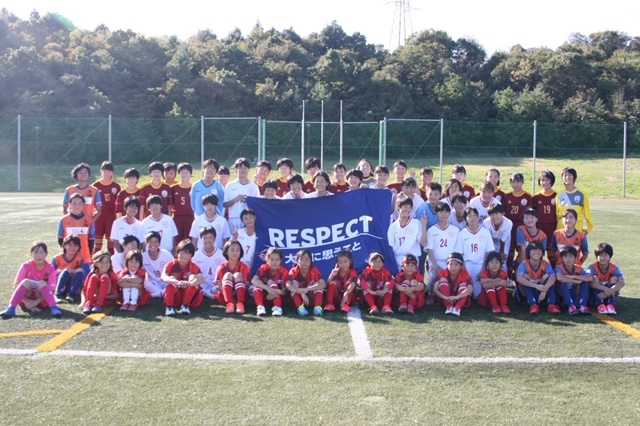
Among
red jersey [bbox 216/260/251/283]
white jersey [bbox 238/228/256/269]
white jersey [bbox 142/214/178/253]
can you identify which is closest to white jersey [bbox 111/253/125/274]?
white jersey [bbox 142/214/178/253]

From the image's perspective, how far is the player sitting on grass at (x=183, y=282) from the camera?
6.21 metres

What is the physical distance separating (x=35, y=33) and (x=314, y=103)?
19.6m

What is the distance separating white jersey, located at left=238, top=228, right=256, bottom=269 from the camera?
7.07 meters

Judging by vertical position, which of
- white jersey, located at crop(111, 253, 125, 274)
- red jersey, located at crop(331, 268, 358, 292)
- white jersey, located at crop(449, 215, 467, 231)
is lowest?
red jersey, located at crop(331, 268, 358, 292)

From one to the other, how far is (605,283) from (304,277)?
3092 mm

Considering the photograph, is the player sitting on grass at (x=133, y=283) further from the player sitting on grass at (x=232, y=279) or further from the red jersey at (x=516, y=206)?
the red jersey at (x=516, y=206)

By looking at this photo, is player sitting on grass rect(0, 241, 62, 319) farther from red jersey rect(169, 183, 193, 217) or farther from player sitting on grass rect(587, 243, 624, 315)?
player sitting on grass rect(587, 243, 624, 315)

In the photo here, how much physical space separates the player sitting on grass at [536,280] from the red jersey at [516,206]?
3.66ft

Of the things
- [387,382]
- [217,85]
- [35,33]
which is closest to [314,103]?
[217,85]

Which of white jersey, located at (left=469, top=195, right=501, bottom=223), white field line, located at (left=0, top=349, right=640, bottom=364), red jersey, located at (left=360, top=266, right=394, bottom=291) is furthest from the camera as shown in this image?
white jersey, located at (left=469, top=195, right=501, bottom=223)

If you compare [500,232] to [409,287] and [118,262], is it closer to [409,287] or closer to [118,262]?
[409,287]

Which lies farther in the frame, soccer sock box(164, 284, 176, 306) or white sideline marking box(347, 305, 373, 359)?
soccer sock box(164, 284, 176, 306)

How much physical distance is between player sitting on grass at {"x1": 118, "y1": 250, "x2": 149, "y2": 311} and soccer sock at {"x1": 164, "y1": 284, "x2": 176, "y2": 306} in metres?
0.32

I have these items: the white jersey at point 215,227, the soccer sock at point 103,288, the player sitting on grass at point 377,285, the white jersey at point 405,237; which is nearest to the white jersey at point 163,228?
the white jersey at point 215,227
